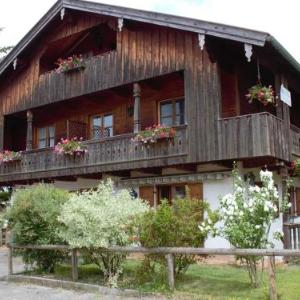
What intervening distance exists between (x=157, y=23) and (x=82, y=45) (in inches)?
259

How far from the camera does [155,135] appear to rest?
15.8 meters

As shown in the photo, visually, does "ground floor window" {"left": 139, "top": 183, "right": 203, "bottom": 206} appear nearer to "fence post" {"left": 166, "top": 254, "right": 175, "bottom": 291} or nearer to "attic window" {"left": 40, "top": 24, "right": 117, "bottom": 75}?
"fence post" {"left": 166, "top": 254, "right": 175, "bottom": 291}

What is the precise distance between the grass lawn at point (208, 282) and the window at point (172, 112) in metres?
5.75

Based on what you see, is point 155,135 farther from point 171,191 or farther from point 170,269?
point 170,269

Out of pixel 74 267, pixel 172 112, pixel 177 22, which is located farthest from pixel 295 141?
pixel 74 267

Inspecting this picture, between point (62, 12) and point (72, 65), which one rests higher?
point (62, 12)

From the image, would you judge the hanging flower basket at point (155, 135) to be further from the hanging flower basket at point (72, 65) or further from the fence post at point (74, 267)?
the fence post at point (74, 267)

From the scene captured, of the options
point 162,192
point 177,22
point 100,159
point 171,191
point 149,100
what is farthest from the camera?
point 149,100

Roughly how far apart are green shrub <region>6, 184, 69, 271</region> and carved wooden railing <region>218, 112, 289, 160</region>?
16.7ft

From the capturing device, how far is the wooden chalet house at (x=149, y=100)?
14805mm

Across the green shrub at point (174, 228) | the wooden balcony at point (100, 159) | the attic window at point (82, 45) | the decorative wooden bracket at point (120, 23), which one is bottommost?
the green shrub at point (174, 228)

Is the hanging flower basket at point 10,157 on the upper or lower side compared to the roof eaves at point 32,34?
lower

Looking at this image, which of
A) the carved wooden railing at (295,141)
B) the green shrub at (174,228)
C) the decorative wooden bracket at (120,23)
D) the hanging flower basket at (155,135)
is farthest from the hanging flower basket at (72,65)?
the green shrub at (174,228)

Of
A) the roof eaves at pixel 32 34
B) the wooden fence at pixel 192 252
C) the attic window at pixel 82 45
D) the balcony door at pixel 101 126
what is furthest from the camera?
the attic window at pixel 82 45
